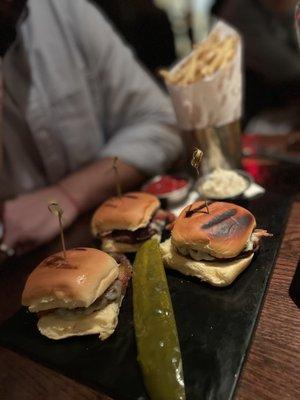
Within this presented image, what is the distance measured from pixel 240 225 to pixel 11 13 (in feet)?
5.45

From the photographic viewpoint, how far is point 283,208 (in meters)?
1.81

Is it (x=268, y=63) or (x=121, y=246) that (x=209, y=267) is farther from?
(x=268, y=63)

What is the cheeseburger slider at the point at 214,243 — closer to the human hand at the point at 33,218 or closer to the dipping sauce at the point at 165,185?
the dipping sauce at the point at 165,185

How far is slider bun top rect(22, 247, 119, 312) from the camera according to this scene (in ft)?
4.34

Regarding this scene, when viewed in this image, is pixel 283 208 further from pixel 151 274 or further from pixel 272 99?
pixel 272 99

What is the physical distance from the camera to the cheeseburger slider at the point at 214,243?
1.42 m

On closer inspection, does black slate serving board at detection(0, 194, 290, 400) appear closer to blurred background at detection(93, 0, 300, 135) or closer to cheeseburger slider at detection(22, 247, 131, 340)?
cheeseburger slider at detection(22, 247, 131, 340)

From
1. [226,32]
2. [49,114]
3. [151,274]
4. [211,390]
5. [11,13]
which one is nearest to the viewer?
[211,390]

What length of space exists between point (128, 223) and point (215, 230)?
0.46m

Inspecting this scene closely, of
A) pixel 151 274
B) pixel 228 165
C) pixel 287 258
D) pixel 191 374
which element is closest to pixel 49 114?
pixel 228 165

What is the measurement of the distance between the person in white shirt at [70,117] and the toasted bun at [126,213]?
0.44 metres

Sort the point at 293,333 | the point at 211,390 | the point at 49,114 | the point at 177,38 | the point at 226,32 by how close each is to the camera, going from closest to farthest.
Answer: the point at 211,390 → the point at 293,333 → the point at 226,32 → the point at 49,114 → the point at 177,38

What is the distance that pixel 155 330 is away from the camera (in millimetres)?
1229

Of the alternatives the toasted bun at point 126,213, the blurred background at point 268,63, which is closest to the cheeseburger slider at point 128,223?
the toasted bun at point 126,213
